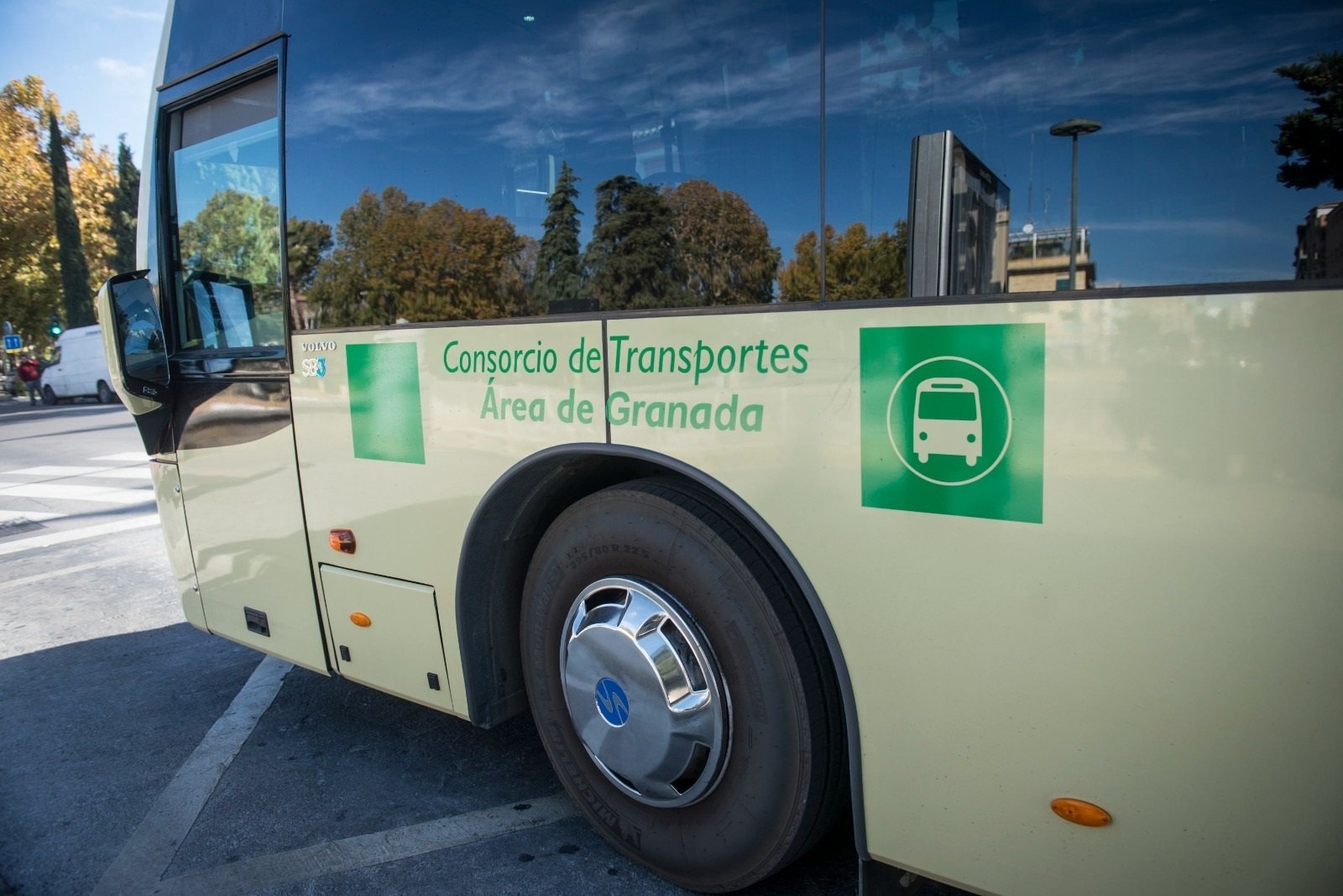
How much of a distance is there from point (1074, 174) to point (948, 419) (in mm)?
500

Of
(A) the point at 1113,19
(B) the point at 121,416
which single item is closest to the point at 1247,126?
(A) the point at 1113,19

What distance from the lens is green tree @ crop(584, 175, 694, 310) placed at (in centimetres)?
229

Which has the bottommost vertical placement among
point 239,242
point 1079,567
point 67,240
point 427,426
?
point 1079,567

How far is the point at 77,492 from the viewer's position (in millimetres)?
10297

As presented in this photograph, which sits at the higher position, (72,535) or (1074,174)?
(1074,174)

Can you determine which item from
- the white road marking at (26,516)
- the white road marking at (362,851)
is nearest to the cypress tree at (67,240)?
the white road marking at (26,516)

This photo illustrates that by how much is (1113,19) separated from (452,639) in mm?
2439

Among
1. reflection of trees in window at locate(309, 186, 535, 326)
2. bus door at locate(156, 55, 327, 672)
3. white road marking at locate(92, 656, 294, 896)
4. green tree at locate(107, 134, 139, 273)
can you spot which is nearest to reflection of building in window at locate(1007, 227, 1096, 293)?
reflection of trees in window at locate(309, 186, 535, 326)

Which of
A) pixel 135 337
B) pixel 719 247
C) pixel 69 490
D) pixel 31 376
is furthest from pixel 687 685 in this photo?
pixel 31 376

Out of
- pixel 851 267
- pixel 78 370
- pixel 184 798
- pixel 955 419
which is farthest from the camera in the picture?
pixel 78 370

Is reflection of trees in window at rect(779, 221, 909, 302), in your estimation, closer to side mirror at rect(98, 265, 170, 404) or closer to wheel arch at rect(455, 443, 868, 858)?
wheel arch at rect(455, 443, 868, 858)

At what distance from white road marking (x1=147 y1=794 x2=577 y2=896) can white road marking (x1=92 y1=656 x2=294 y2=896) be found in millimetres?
150

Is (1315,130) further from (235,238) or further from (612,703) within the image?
(235,238)

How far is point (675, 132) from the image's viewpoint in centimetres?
221
